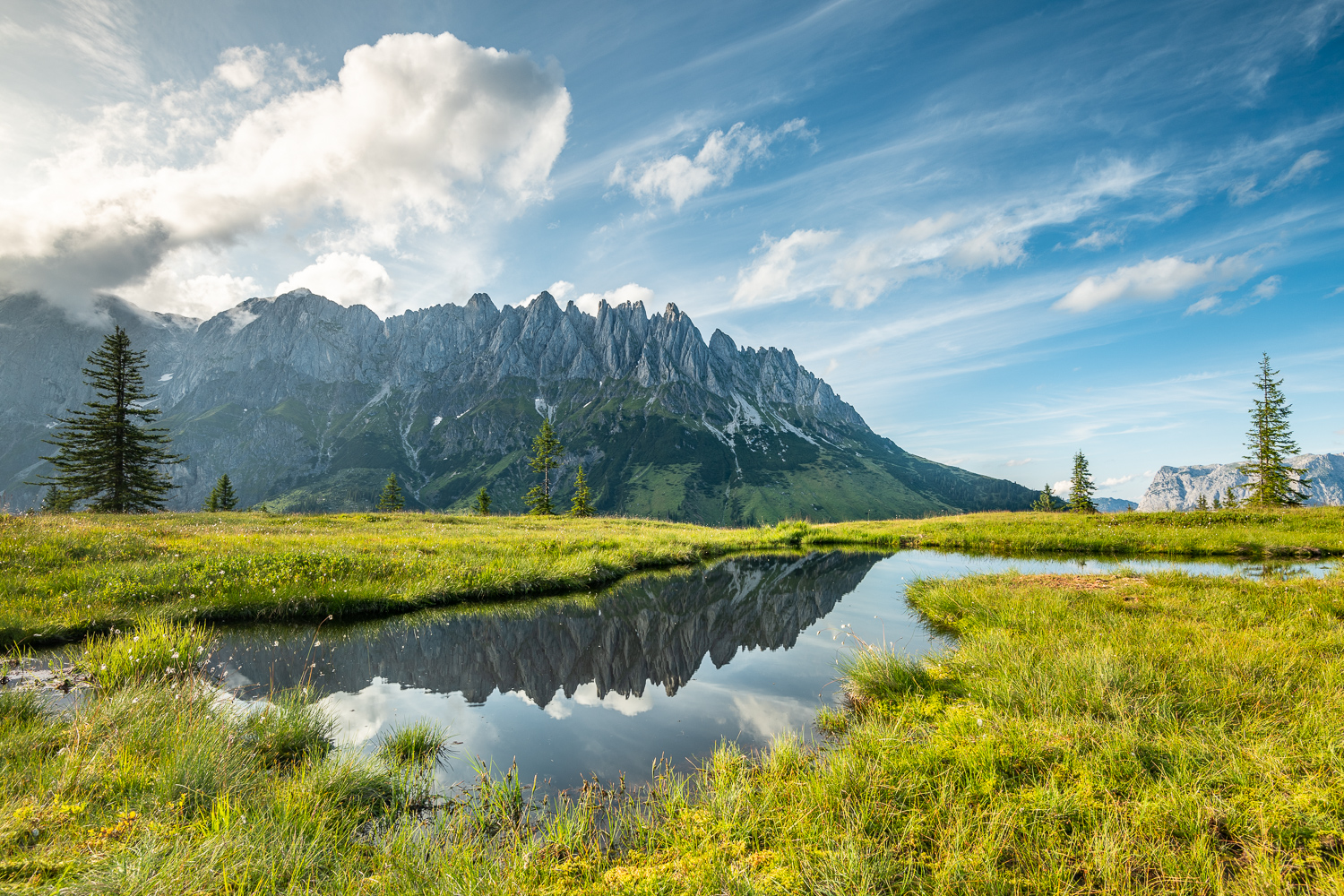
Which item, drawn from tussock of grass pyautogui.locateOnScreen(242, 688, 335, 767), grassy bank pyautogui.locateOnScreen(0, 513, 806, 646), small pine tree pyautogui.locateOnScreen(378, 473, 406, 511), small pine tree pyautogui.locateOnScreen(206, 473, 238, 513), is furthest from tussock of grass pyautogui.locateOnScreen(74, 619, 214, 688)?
small pine tree pyautogui.locateOnScreen(206, 473, 238, 513)

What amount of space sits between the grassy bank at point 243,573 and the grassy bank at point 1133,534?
71.7 feet

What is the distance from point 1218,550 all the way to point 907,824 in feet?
119

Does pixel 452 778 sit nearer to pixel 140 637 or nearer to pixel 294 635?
pixel 140 637

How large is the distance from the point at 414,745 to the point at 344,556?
43.7 ft

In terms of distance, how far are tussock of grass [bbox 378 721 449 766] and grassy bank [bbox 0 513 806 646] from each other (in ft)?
27.4

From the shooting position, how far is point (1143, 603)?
1316 centimetres

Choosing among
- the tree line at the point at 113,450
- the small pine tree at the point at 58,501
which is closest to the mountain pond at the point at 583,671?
the tree line at the point at 113,450

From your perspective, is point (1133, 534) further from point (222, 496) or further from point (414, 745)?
point (222, 496)

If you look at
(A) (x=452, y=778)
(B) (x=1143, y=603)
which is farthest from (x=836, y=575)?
(A) (x=452, y=778)

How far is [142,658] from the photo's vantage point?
8477 millimetres

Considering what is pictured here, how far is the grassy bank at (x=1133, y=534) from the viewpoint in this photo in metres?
27.7

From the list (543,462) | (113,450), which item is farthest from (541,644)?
(543,462)

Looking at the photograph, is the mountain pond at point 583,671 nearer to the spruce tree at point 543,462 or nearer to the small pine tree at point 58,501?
the spruce tree at point 543,462

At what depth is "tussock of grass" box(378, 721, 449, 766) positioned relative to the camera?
6.78 metres
